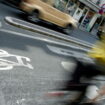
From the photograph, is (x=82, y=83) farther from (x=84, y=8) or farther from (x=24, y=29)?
(x=84, y=8)

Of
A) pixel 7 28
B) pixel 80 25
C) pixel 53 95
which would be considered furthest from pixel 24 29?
pixel 80 25

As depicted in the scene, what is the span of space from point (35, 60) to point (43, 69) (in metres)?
0.53

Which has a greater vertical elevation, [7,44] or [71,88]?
[71,88]

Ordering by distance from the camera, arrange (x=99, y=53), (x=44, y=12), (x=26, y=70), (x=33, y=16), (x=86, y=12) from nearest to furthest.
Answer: (x=99, y=53)
(x=26, y=70)
(x=33, y=16)
(x=44, y=12)
(x=86, y=12)

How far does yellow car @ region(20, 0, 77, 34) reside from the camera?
11.2 m

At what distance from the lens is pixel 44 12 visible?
11.8m

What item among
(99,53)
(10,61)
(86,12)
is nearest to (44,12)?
(10,61)

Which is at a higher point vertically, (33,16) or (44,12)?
(44,12)

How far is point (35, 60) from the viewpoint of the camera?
21.0 ft

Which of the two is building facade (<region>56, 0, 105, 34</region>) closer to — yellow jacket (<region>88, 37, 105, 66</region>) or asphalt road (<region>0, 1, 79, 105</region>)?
asphalt road (<region>0, 1, 79, 105</region>)

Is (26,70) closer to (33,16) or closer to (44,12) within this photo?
(33,16)

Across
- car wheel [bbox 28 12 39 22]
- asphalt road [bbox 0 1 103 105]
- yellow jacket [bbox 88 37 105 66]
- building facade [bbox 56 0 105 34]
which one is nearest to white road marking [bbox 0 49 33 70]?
asphalt road [bbox 0 1 103 105]

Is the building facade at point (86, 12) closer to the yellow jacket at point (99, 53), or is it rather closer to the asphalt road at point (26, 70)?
the asphalt road at point (26, 70)

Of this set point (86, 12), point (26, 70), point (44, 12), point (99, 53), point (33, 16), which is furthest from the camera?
point (86, 12)
